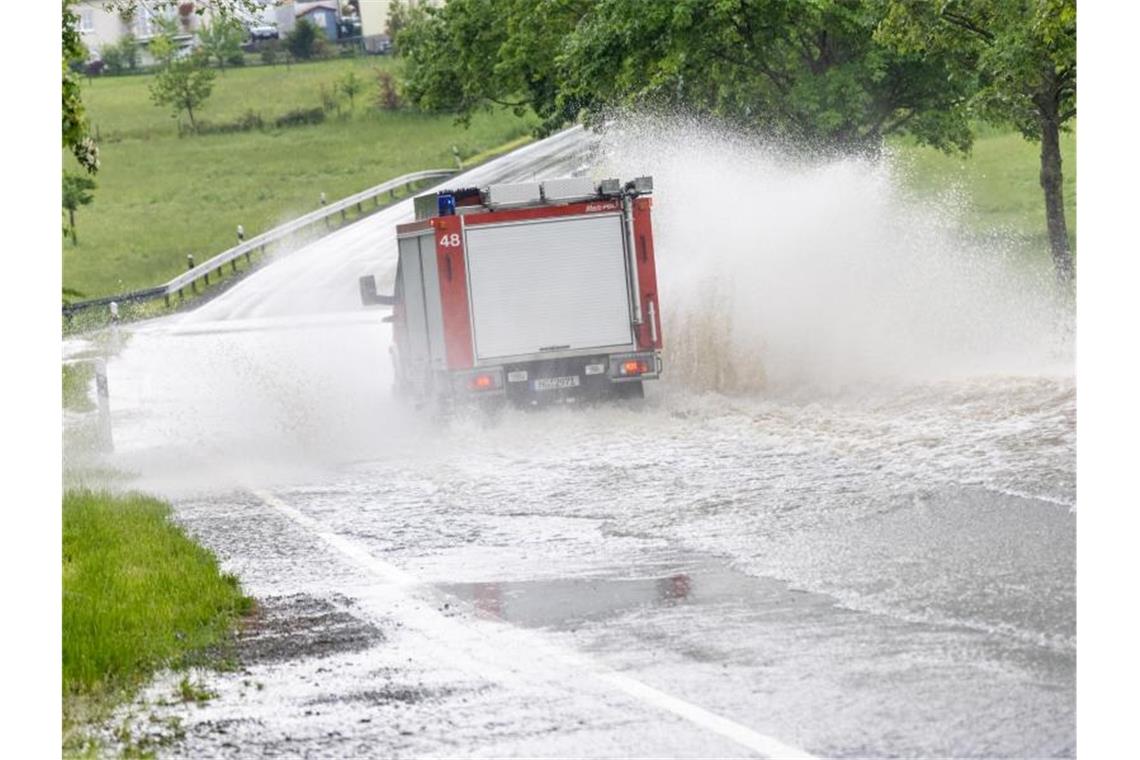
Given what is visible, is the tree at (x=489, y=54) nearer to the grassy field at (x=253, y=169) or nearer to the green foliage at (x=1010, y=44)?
the grassy field at (x=253, y=169)

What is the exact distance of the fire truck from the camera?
2194 cm

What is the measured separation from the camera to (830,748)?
7449 millimetres

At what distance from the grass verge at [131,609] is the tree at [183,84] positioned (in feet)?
33.0

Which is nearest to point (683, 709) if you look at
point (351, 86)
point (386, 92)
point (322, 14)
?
point (322, 14)

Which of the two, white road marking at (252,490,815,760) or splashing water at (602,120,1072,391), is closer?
white road marking at (252,490,815,760)

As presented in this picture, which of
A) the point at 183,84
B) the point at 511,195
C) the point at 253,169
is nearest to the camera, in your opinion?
the point at 511,195

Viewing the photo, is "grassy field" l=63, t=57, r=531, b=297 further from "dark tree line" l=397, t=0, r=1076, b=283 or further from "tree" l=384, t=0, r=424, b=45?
"dark tree line" l=397, t=0, r=1076, b=283

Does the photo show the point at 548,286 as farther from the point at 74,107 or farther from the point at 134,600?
the point at 74,107

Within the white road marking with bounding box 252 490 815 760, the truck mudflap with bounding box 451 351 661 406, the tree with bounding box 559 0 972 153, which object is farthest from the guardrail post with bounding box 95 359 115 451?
the tree with bounding box 559 0 972 153

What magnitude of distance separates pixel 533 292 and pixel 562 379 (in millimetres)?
1073

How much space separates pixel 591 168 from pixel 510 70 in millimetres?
8996

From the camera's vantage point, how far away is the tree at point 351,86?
125 feet

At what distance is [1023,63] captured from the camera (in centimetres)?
2303

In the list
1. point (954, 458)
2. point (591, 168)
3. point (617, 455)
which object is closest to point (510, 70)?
point (591, 168)
